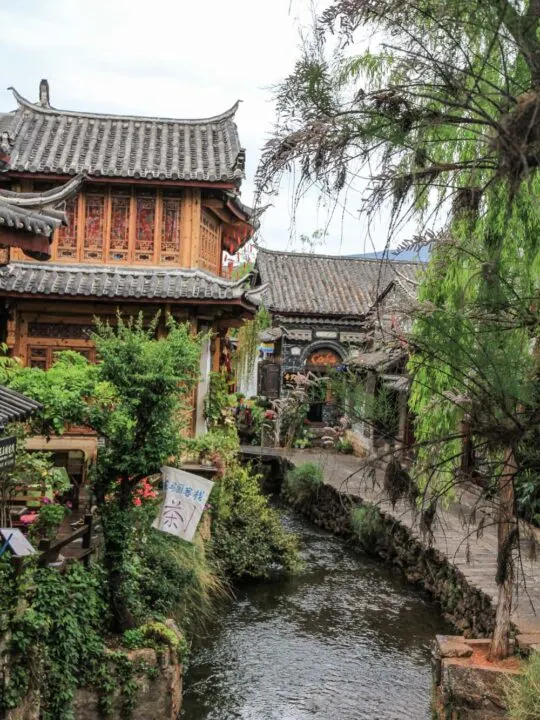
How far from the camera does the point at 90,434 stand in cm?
1455

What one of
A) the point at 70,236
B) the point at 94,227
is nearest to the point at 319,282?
the point at 94,227

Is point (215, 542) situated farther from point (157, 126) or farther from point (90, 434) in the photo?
point (157, 126)

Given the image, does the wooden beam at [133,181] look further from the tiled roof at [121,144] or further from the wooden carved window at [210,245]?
the wooden carved window at [210,245]

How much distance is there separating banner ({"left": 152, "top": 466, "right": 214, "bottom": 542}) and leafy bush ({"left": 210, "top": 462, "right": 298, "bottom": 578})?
372cm

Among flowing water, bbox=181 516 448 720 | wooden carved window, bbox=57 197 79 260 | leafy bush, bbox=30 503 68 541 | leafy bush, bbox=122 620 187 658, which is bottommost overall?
flowing water, bbox=181 516 448 720

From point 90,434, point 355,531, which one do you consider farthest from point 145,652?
point 355,531

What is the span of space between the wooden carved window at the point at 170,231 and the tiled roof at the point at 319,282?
42.2ft

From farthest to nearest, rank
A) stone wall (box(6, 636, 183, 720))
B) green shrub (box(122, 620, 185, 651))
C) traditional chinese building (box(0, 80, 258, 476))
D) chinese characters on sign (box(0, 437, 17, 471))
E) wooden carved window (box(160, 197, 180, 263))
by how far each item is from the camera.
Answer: wooden carved window (box(160, 197, 180, 263)), traditional chinese building (box(0, 80, 258, 476)), green shrub (box(122, 620, 185, 651)), stone wall (box(6, 636, 183, 720)), chinese characters on sign (box(0, 437, 17, 471))

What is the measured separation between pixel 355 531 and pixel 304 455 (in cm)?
837

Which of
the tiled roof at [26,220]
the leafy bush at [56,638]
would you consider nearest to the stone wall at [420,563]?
the leafy bush at [56,638]

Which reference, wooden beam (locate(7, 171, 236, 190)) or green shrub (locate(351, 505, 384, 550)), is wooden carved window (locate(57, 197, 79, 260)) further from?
green shrub (locate(351, 505, 384, 550))

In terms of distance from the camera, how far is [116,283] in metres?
14.7

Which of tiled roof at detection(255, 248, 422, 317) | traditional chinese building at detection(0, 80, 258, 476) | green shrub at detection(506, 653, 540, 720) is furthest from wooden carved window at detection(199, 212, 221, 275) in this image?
tiled roof at detection(255, 248, 422, 317)

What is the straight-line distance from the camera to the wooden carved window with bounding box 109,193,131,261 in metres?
15.3
